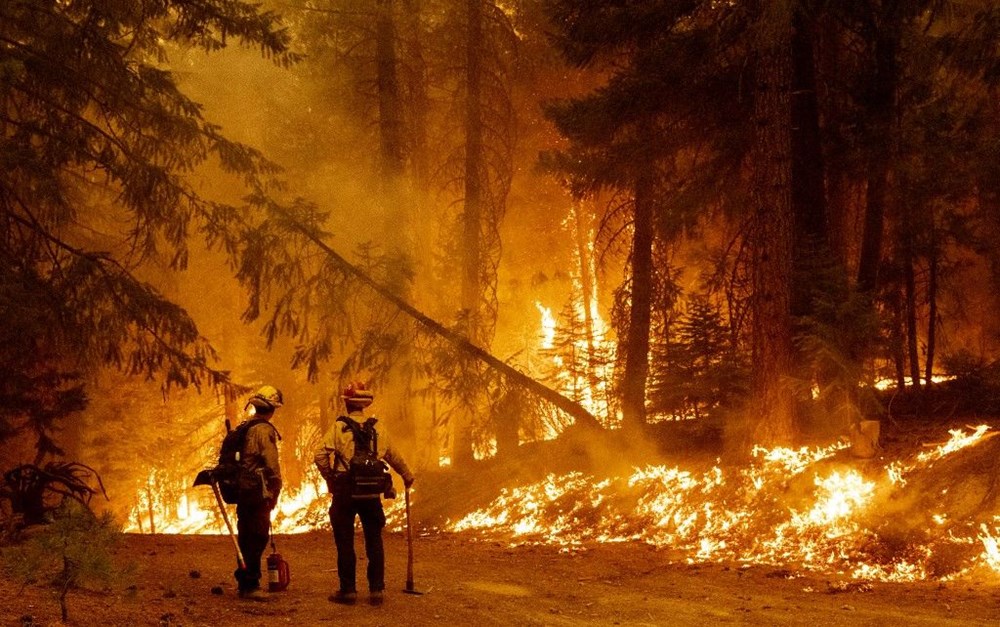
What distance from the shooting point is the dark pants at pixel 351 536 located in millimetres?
8133

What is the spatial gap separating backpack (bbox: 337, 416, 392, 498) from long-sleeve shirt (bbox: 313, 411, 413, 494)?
1.5 inches

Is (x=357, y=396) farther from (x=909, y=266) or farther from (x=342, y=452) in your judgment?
(x=909, y=266)

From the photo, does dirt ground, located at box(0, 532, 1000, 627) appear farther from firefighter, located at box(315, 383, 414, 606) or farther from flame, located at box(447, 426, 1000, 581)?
flame, located at box(447, 426, 1000, 581)

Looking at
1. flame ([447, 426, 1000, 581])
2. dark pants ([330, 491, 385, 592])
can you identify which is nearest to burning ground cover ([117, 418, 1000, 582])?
flame ([447, 426, 1000, 581])

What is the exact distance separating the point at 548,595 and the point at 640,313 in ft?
23.7

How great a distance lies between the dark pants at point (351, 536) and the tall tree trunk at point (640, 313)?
289 inches

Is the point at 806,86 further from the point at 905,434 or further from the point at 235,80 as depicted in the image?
the point at 235,80

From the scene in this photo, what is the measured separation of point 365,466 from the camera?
812 cm

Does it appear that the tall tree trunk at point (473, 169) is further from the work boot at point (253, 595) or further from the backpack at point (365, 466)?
the work boot at point (253, 595)

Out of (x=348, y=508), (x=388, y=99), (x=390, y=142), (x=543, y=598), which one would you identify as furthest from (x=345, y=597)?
(x=388, y=99)

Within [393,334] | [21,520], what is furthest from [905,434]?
[21,520]

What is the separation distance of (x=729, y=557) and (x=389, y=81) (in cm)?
1298

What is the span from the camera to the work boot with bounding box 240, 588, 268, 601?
8094 millimetres

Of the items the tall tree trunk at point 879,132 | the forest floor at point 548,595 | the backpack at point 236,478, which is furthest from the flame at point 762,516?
the backpack at point 236,478
